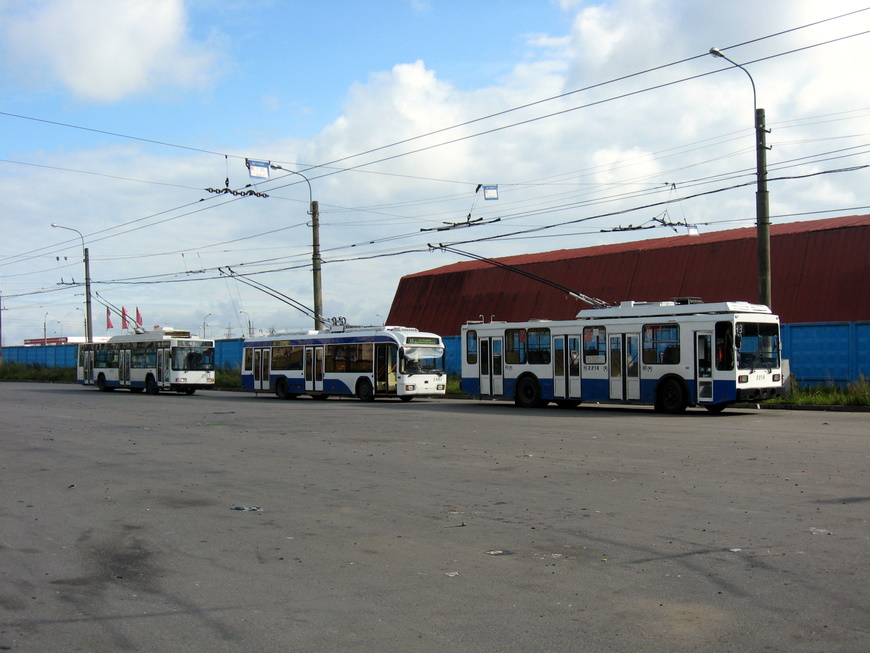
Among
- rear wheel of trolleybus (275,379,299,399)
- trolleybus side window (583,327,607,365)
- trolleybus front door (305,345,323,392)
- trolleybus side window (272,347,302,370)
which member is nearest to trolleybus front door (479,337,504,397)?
trolleybus side window (583,327,607,365)

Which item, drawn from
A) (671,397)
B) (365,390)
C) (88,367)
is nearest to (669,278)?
(365,390)

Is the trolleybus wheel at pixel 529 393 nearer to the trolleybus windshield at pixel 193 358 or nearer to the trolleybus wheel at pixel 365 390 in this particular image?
the trolleybus wheel at pixel 365 390

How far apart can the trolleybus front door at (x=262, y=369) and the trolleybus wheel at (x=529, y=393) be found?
519 inches

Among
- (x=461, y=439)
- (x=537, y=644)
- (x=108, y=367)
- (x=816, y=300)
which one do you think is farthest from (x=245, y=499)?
(x=108, y=367)

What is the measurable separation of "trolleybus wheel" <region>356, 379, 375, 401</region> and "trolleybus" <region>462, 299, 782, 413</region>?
5271 millimetres

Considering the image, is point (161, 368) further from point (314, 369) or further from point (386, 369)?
point (386, 369)

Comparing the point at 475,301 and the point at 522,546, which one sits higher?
the point at 475,301

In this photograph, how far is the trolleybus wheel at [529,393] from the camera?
2638 cm

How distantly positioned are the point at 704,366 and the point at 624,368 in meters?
2.43

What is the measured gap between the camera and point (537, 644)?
486 cm

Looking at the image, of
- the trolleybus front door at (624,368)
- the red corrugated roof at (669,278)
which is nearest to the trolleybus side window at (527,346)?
the trolleybus front door at (624,368)

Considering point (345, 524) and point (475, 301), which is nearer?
point (345, 524)

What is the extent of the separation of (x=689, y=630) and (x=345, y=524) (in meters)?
4.04

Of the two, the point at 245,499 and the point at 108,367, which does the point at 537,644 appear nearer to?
the point at 245,499
